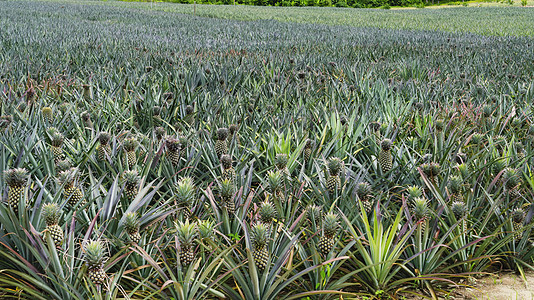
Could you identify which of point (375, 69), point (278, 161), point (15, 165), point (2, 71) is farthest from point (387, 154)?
point (2, 71)

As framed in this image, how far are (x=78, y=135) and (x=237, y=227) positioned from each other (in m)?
1.54

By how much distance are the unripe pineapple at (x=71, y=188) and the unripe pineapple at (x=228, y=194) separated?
0.61 meters

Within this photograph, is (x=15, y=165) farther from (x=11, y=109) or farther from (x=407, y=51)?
(x=407, y=51)

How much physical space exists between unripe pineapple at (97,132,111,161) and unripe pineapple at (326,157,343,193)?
116 centimetres

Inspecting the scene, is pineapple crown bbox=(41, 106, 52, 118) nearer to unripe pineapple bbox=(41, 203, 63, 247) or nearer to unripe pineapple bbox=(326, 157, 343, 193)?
unripe pineapple bbox=(41, 203, 63, 247)

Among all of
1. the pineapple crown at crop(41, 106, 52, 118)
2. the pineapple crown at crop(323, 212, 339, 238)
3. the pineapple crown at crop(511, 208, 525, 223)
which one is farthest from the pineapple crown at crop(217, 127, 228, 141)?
the pineapple crown at crop(511, 208, 525, 223)

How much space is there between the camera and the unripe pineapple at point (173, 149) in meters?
2.27

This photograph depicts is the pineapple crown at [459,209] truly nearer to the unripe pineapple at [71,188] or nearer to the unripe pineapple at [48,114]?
the unripe pineapple at [71,188]

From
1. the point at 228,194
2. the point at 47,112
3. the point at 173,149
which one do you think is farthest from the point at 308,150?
the point at 47,112

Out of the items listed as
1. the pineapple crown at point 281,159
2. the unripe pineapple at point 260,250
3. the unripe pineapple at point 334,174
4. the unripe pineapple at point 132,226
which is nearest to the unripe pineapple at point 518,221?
the unripe pineapple at point 334,174

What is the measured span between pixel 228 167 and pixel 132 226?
2.07 feet

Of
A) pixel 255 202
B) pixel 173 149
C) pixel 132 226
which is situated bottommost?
pixel 255 202

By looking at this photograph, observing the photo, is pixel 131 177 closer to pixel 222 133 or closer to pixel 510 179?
pixel 222 133

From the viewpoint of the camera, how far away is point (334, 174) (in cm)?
211
